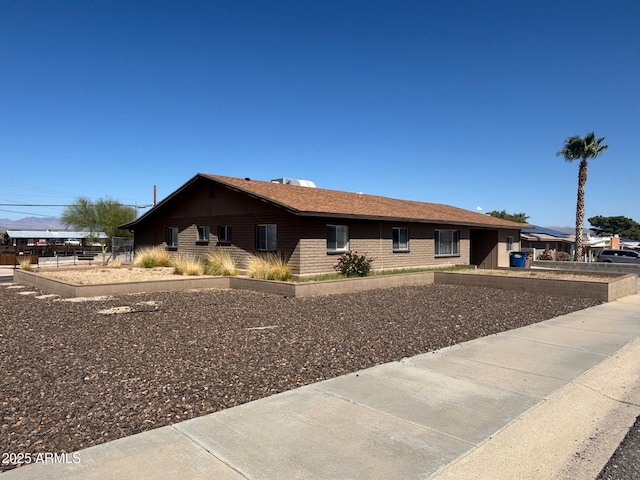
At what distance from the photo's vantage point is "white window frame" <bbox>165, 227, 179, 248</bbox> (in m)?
24.8

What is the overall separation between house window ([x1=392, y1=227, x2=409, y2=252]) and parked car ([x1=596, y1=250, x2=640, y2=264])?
19.1 metres

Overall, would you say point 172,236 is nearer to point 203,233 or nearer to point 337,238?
point 203,233

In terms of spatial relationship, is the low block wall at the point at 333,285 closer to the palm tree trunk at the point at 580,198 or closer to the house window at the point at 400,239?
the house window at the point at 400,239

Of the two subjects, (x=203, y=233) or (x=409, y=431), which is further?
(x=203, y=233)

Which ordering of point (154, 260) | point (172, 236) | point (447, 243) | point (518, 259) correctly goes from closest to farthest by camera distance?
point (154, 260) < point (172, 236) < point (447, 243) < point (518, 259)

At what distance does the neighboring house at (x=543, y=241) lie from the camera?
41.7 metres

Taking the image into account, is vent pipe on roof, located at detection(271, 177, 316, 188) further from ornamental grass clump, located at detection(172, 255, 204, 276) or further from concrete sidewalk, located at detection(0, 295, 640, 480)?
→ concrete sidewalk, located at detection(0, 295, 640, 480)

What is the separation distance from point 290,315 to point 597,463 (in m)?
7.49

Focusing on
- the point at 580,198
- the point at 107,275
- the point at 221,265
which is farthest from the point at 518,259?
the point at 107,275

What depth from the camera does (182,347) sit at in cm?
A: 738

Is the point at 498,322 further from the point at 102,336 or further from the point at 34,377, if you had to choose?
the point at 34,377

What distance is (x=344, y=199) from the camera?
72.8 feet

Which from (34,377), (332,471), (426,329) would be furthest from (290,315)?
(332,471)

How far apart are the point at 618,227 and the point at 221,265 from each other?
4342 inches
